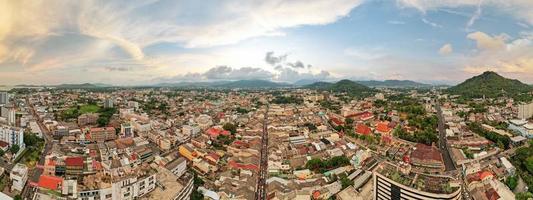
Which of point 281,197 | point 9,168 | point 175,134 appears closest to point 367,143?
point 281,197

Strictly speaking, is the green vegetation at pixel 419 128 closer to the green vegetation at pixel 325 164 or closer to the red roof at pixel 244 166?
the green vegetation at pixel 325 164

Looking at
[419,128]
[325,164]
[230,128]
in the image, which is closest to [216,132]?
[230,128]


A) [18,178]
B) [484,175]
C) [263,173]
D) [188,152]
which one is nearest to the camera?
[18,178]

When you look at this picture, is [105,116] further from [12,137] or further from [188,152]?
[188,152]

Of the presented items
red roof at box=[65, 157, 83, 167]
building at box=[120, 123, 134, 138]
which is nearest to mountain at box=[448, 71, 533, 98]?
building at box=[120, 123, 134, 138]

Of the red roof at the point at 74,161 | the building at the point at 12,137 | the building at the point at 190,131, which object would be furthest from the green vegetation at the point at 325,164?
the building at the point at 12,137
